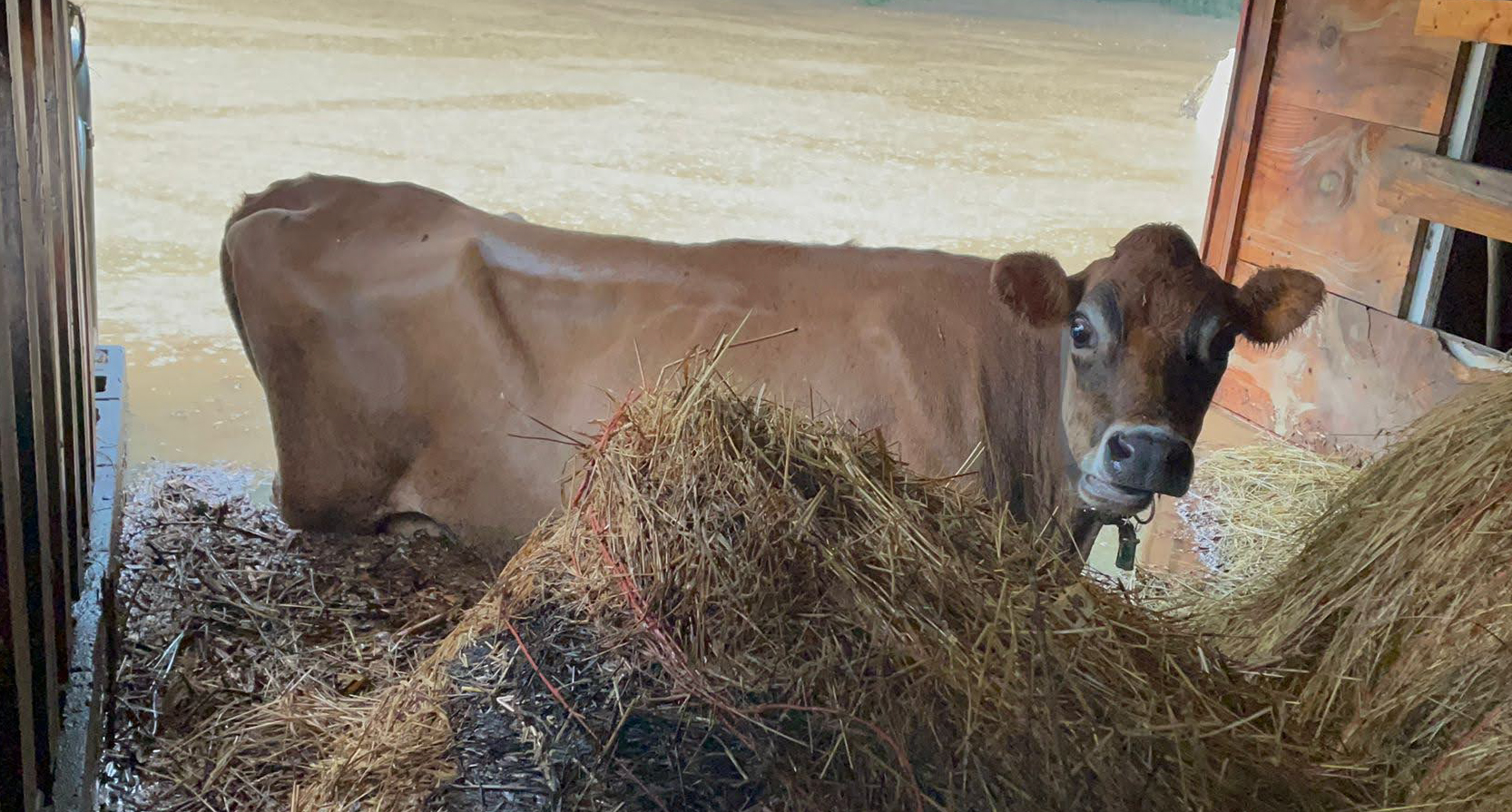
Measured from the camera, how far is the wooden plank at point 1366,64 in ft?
19.4

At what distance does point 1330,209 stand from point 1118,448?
11.2 ft

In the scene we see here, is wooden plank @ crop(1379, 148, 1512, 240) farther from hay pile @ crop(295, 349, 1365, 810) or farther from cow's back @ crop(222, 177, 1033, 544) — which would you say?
hay pile @ crop(295, 349, 1365, 810)

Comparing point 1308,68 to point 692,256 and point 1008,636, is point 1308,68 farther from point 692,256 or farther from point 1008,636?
point 1008,636

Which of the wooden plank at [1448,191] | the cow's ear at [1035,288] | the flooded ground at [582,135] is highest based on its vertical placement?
the wooden plank at [1448,191]

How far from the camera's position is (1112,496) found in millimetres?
3906

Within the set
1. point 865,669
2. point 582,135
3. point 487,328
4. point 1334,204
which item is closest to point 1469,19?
point 1334,204

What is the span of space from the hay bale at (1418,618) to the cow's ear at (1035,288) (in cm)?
103

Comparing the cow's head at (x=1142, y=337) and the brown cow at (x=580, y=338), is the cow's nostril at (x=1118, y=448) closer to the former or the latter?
the cow's head at (x=1142, y=337)

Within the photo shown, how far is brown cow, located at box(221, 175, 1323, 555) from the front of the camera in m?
4.30

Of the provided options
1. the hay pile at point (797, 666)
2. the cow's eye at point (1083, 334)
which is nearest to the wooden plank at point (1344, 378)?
the cow's eye at point (1083, 334)

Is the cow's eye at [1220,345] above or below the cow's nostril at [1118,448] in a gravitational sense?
above

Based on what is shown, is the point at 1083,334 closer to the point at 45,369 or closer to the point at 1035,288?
the point at 1035,288

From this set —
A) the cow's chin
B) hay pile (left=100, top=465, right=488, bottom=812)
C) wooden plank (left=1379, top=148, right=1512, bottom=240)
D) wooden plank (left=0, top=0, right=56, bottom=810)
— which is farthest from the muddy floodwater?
wooden plank (left=1379, top=148, right=1512, bottom=240)

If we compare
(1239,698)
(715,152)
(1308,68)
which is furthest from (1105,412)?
Result: (715,152)
